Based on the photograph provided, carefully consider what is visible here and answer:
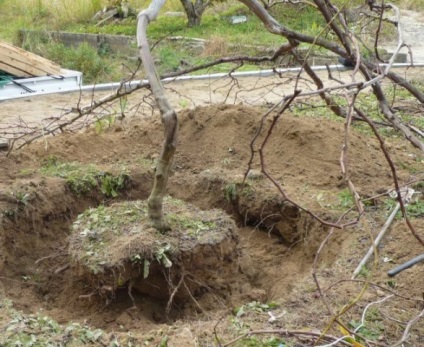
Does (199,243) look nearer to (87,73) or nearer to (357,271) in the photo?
(357,271)

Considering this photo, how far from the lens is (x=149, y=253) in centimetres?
411

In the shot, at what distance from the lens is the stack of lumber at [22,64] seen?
32.8 feet

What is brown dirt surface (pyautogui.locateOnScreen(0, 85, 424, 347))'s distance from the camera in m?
3.56

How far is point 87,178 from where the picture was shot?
5445mm

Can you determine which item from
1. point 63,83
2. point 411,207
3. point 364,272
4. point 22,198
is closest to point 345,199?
point 411,207

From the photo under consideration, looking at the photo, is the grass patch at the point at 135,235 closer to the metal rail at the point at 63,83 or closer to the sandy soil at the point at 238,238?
the sandy soil at the point at 238,238

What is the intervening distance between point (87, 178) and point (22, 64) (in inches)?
200

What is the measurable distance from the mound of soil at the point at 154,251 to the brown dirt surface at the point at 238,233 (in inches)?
2.4

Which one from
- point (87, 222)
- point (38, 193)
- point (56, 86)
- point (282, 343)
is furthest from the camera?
point (56, 86)

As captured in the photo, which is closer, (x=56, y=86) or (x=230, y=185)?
(x=230, y=185)

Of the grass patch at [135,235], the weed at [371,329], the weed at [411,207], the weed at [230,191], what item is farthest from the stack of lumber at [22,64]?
the weed at [371,329]

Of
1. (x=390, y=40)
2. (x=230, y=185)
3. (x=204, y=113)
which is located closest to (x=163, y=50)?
(x=390, y=40)

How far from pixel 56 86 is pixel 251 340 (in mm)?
7156

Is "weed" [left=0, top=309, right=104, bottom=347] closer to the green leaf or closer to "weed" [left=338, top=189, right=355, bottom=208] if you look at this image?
the green leaf
